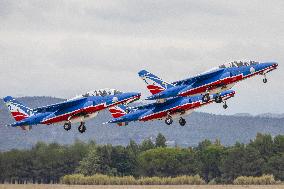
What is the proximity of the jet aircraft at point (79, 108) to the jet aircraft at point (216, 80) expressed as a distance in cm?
525

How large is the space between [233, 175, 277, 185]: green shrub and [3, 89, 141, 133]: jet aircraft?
2326 inches

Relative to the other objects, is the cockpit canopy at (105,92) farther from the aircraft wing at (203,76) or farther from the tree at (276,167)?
the tree at (276,167)

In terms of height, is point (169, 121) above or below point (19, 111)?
below

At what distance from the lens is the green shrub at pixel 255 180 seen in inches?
5620

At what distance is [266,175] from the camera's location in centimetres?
14962

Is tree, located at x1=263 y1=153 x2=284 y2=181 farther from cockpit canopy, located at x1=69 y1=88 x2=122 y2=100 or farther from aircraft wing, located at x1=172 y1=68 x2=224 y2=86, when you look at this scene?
cockpit canopy, located at x1=69 y1=88 x2=122 y2=100

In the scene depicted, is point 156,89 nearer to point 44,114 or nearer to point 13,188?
point 44,114

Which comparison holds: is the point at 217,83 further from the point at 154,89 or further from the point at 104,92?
the point at 154,89

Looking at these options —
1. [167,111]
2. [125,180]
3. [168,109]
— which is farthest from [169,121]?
[125,180]

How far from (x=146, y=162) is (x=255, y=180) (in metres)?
26.6

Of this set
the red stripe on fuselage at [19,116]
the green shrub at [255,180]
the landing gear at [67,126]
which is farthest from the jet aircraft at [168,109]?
the green shrub at [255,180]

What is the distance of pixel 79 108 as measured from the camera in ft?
299

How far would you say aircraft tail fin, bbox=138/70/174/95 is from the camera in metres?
101

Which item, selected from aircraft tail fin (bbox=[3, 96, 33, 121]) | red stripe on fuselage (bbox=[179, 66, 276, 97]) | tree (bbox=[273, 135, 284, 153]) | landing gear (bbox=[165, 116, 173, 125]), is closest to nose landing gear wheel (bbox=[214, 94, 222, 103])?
red stripe on fuselage (bbox=[179, 66, 276, 97])
